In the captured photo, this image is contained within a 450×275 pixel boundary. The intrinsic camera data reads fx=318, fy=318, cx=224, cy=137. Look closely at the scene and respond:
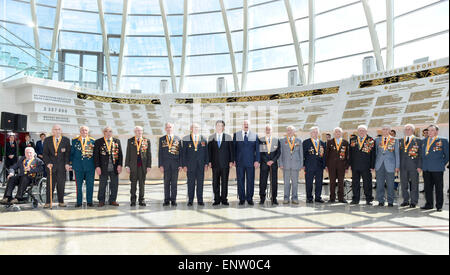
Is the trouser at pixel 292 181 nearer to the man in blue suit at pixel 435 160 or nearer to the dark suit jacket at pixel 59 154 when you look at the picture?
the man in blue suit at pixel 435 160

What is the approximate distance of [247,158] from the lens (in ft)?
16.5

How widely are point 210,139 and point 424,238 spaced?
10.3ft

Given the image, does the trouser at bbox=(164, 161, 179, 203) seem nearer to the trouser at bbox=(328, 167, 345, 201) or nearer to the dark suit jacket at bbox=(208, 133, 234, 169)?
the dark suit jacket at bbox=(208, 133, 234, 169)

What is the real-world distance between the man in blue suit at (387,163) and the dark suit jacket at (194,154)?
107 inches

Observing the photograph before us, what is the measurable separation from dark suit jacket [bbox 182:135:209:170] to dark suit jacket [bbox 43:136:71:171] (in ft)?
5.79

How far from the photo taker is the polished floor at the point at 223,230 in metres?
2.48

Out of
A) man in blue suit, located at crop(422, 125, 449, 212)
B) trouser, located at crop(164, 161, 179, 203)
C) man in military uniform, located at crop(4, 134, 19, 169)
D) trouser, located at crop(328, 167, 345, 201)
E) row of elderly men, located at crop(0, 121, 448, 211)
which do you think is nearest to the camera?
man in blue suit, located at crop(422, 125, 449, 212)

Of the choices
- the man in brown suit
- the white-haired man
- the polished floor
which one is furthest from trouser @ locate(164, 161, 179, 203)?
the white-haired man

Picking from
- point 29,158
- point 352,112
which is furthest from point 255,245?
point 352,112

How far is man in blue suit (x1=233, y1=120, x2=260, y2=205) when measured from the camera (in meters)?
5.01

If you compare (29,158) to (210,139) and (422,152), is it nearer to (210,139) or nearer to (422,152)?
(210,139)

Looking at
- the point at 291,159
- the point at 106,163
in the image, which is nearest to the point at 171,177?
the point at 106,163

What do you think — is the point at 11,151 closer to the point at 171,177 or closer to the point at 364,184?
the point at 171,177

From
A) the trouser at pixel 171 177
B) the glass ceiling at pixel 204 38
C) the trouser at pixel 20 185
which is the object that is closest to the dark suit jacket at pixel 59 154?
the trouser at pixel 20 185
